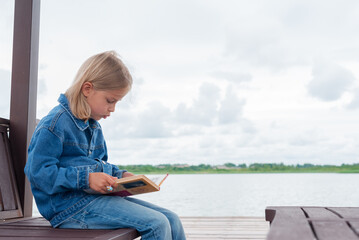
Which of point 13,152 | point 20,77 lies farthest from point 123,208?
point 20,77

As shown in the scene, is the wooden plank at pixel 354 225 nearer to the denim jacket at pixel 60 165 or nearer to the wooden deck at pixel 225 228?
the denim jacket at pixel 60 165

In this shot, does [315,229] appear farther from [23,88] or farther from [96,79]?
[23,88]

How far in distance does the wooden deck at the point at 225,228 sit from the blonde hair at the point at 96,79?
1548mm

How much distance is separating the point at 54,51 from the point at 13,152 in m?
24.1

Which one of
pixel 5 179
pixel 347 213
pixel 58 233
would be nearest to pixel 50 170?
pixel 58 233

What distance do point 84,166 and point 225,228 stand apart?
1.96 m

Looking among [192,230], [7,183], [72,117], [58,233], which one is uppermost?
[72,117]

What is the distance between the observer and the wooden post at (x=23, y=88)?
88.4 inches

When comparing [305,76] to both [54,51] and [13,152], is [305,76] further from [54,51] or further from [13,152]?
[13,152]

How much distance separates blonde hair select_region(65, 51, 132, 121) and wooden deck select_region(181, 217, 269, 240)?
1548 millimetres

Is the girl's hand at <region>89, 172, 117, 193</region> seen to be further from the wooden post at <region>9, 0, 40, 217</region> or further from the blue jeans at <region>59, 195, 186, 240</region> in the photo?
the wooden post at <region>9, 0, 40, 217</region>

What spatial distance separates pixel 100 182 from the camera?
1.55 meters

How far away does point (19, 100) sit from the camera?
90.3 inches

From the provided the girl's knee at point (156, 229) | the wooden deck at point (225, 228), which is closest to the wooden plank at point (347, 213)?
the girl's knee at point (156, 229)
